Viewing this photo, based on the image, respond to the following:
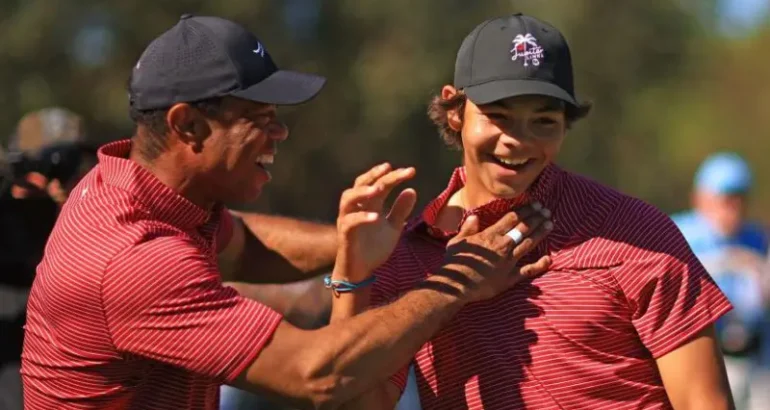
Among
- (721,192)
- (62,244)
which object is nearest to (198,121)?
(62,244)

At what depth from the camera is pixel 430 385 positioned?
4.22 meters

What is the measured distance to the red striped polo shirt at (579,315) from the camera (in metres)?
3.94

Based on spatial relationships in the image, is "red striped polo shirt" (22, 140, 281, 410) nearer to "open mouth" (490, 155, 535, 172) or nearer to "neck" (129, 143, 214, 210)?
"neck" (129, 143, 214, 210)

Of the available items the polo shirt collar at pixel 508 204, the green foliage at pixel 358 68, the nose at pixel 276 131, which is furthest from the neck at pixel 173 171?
the green foliage at pixel 358 68

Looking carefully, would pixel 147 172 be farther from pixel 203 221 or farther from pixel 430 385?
pixel 430 385

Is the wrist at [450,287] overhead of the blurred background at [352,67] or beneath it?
overhead

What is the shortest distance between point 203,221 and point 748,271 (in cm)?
597

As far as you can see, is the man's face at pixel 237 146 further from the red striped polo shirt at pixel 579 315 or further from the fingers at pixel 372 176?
the red striped polo shirt at pixel 579 315

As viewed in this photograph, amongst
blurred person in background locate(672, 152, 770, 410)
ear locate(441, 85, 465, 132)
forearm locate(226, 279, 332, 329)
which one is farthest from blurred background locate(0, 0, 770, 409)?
ear locate(441, 85, 465, 132)

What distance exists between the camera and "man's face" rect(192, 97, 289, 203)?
13.4ft

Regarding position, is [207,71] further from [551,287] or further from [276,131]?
[551,287]

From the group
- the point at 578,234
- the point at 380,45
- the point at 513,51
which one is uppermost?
the point at 513,51

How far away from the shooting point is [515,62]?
13.3 ft

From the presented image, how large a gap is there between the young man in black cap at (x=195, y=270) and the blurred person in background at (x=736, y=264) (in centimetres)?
543
